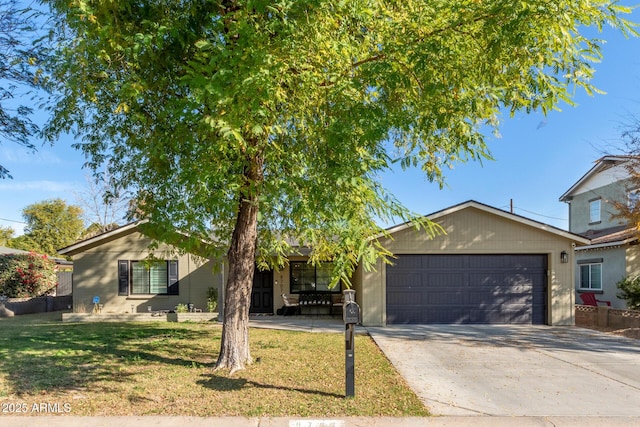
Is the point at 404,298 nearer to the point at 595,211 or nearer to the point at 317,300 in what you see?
the point at 317,300

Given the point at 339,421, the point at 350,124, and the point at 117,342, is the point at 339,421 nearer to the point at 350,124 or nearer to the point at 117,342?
the point at 350,124

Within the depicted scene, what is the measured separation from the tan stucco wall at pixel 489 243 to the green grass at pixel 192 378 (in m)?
3.93

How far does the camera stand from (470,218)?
44.2ft

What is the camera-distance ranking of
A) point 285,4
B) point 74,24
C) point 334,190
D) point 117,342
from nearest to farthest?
point 285,4, point 74,24, point 334,190, point 117,342

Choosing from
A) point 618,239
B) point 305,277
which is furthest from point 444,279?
point 618,239

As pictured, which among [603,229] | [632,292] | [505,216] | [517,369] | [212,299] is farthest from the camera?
[603,229]

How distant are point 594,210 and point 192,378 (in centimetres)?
2133

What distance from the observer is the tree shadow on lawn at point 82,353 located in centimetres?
648

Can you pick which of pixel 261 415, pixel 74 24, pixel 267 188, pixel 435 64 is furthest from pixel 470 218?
pixel 74 24

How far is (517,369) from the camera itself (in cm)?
757

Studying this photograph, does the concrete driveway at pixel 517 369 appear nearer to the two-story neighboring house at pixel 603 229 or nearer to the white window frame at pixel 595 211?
the two-story neighboring house at pixel 603 229

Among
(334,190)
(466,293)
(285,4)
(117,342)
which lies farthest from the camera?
(466,293)

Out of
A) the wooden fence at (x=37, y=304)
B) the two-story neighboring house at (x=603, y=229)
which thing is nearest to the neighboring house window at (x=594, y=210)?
the two-story neighboring house at (x=603, y=229)

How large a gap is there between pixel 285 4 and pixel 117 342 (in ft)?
28.5
